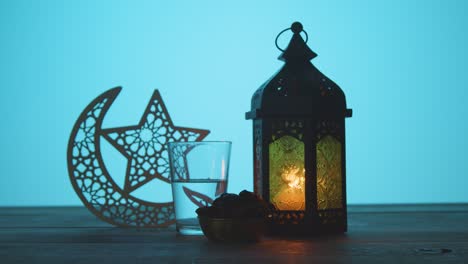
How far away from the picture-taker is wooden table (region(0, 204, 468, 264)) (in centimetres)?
90

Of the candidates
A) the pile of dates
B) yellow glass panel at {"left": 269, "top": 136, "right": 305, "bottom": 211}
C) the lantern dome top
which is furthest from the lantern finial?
the pile of dates

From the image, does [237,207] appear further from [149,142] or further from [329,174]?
[149,142]

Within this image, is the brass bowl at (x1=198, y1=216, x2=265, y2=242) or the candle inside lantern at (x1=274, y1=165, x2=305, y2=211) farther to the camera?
the candle inside lantern at (x1=274, y1=165, x2=305, y2=211)

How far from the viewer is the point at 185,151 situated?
46.4 inches

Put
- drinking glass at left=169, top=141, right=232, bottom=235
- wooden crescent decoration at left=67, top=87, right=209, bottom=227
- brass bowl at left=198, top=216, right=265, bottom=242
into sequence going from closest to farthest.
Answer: brass bowl at left=198, top=216, right=265, bottom=242 < drinking glass at left=169, top=141, right=232, bottom=235 < wooden crescent decoration at left=67, top=87, right=209, bottom=227

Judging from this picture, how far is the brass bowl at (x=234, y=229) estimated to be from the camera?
1.05 m

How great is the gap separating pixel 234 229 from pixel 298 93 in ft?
0.95

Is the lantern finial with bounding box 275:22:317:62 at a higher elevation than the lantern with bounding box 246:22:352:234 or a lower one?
higher

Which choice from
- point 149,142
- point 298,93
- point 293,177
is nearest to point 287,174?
point 293,177

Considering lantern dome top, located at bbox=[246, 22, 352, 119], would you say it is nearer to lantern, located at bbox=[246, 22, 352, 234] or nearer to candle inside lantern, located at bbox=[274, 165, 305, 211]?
lantern, located at bbox=[246, 22, 352, 234]

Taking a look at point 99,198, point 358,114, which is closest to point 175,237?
point 99,198

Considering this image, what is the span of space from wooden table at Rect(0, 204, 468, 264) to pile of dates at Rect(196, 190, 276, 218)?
0.16 ft

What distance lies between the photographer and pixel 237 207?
1.05 m

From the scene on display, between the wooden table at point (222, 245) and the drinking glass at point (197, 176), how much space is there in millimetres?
59
